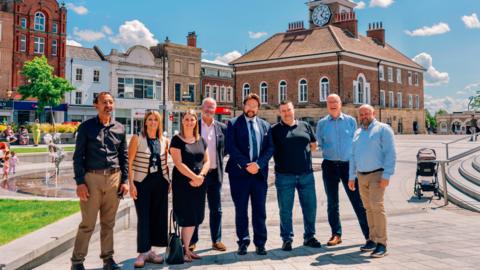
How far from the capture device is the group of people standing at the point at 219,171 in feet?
15.4

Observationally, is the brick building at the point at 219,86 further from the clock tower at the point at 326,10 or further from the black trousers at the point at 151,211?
the black trousers at the point at 151,211

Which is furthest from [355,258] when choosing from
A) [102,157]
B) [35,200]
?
[35,200]

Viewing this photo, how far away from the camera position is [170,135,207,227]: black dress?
5188 millimetres

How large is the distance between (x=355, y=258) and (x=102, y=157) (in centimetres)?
352

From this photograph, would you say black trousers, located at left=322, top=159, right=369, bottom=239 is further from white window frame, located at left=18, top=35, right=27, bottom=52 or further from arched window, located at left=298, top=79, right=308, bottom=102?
white window frame, located at left=18, top=35, right=27, bottom=52

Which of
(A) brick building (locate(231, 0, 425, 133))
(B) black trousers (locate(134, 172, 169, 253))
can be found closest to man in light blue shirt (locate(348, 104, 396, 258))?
(B) black trousers (locate(134, 172, 169, 253))

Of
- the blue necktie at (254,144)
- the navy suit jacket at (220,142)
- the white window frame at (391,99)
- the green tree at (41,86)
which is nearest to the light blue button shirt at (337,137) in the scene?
the blue necktie at (254,144)

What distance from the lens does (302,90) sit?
1772 inches

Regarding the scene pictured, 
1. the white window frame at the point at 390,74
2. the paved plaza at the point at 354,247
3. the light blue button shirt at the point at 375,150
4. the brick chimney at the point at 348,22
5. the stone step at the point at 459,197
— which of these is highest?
the brick chimney at the point at 348,22

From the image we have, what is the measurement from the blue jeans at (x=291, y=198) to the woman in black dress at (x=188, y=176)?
1.24 m

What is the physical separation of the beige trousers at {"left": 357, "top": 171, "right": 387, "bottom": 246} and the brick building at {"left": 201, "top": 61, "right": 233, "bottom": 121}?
47.1 metres

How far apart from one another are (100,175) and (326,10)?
167ft

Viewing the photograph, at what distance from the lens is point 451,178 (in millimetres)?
11688

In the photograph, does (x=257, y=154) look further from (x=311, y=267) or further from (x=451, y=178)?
(x=451, y=178)
